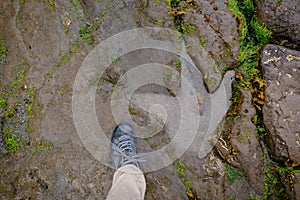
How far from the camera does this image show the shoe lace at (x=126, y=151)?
3.72m

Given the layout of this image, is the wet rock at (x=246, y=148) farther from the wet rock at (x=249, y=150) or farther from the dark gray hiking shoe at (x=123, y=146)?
the dark gray hiking shoe at (x=123, y=146)

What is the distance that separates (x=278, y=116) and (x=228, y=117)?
20.1 inches

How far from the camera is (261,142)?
376cm

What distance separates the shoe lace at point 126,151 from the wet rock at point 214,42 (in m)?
1.07

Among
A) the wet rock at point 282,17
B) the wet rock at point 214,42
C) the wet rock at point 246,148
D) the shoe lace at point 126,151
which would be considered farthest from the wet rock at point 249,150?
the shoe lace at point 126,151

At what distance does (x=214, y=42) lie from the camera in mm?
3832

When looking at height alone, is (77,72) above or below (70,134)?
above

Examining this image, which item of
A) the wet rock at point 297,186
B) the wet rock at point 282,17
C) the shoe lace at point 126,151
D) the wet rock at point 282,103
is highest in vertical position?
the wet rock at point 282,17

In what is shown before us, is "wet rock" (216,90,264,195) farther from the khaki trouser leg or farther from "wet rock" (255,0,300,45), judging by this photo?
the khaki trouser leg

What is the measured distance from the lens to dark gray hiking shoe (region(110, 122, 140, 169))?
3.73 metres

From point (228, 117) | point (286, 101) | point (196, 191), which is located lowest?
point (196, 191)

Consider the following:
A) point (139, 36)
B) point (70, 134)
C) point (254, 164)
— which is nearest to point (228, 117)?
point (254, 164)

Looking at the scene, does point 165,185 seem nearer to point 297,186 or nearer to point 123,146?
point 123,146

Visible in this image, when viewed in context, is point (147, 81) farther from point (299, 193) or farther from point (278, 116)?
point (299, 193)
